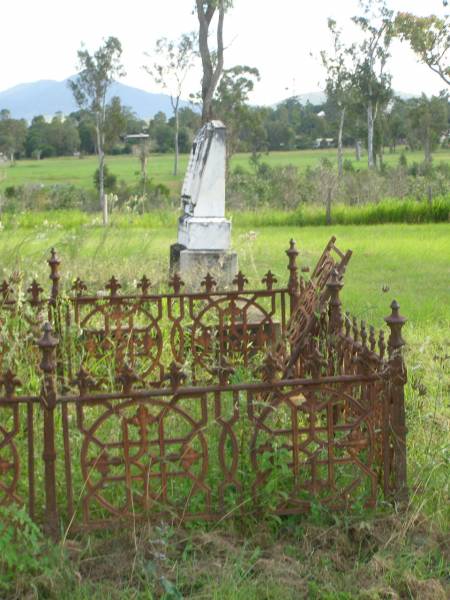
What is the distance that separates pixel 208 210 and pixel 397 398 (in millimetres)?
6173

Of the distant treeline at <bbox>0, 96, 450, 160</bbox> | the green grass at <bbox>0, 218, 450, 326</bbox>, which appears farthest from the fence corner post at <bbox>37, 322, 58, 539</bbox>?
the distant treeline at <bbox>0, 96, 450, 160</bbox>

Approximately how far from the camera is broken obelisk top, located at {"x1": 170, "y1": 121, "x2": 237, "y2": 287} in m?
9.32

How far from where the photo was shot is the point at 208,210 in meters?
9.48

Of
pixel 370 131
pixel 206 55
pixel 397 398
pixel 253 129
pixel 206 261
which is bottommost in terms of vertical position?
pixel 206 261

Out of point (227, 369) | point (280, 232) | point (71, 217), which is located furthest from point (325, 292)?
point (71, 217)

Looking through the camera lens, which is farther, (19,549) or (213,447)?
(213,447)

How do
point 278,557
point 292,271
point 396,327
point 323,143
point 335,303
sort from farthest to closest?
point 323,143, point 292,271, point 335,303, point 396,327, point 278,557

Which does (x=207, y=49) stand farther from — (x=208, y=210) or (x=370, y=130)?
(x=370, y=130)

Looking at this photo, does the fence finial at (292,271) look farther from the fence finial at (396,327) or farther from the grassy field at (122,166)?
the grassy field at (122,166)

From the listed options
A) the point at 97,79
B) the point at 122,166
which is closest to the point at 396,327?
the point at 97,79

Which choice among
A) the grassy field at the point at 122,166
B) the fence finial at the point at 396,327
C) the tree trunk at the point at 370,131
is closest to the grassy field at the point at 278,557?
the fence finial at the point at 396,327

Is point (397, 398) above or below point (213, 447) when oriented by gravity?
above

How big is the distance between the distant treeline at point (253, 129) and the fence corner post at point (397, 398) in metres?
30.0

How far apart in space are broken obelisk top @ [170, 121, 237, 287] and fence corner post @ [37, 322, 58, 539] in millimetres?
6053
